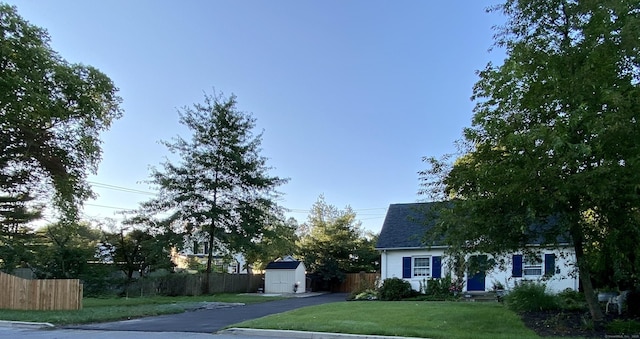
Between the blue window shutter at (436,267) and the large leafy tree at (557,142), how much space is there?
12389mm

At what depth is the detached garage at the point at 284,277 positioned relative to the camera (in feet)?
109

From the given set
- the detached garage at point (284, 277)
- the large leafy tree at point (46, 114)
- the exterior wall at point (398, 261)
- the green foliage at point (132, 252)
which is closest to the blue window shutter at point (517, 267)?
the exterior wall at point (398, 261)

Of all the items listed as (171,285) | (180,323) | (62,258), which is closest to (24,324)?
(180,323)

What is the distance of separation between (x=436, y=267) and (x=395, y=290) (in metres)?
3.14

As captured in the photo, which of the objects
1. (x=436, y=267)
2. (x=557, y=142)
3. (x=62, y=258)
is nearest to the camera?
(x=557, y=142)

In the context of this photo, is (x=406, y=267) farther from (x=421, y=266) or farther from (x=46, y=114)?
(x=46, y=114)

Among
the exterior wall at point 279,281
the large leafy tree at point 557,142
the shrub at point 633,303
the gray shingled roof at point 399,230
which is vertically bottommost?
the exterior wall at point 279,281

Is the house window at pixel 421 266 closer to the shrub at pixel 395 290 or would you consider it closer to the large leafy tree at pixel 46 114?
the shrub at pixel 395 290

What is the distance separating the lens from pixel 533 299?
41.3ft

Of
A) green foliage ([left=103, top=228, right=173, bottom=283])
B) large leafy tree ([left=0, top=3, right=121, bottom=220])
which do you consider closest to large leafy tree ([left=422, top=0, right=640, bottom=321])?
Answer: large leafy tree ([left=0, top=3, right=121, bottom=220])

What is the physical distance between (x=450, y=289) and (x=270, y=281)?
15.8 meters

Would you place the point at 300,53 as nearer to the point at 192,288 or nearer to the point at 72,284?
the point at 72,284

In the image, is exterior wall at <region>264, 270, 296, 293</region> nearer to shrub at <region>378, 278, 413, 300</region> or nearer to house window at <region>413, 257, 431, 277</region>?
house window at <region>413, 257, 431, 277</region>

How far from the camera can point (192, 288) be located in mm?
29203
